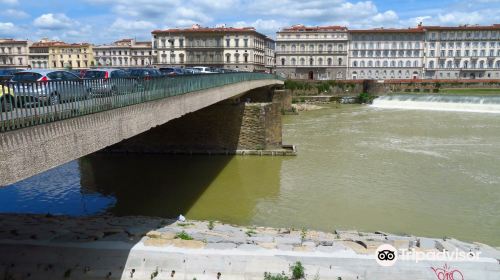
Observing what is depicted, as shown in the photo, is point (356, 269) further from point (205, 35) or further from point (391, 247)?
point (205, 35)

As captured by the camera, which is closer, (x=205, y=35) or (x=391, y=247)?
(x=391, y=247)

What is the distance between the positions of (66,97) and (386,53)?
86742mm

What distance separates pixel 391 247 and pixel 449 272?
1257mm

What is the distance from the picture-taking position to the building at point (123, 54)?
101188 millimetres

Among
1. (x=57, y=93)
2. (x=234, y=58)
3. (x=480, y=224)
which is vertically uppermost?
(x=234, y=58)

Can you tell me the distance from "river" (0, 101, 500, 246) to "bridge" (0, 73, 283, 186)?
5.04 meters

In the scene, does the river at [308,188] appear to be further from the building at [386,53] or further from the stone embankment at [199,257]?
the building at [386,53]

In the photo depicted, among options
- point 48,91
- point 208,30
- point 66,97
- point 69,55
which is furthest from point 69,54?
point 48,91

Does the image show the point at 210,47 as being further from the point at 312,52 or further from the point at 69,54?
the point at 69,54

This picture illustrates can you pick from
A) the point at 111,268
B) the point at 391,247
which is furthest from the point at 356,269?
the point at 111,268

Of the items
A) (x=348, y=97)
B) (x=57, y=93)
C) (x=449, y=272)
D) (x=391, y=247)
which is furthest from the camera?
(x=348, y=97)

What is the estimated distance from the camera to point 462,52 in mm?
85438

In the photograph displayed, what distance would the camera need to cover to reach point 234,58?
82.9 metres

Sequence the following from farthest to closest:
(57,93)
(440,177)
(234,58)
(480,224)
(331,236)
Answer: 1. (234,58)
2. (440,177)
3. (480,224)
4. (331,236)
5. (57,93)
